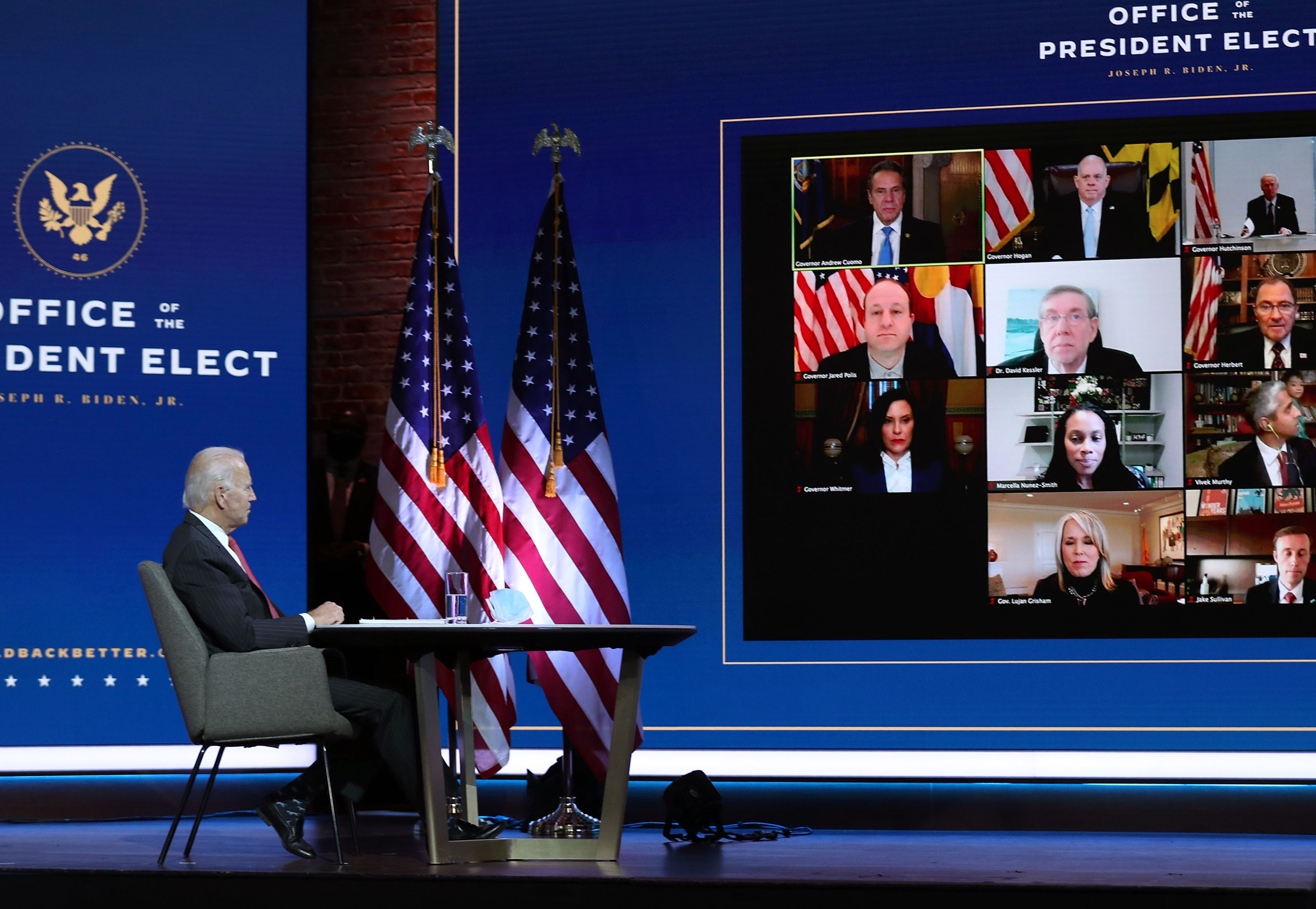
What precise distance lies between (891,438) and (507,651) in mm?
1956

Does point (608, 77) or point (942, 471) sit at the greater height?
point (608, 77)

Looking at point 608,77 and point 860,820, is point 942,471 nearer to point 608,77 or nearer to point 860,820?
point 860,820

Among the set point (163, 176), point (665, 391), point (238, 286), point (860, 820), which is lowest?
point (860, 820)

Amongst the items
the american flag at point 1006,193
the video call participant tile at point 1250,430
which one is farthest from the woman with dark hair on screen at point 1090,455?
the american flag at point 1006,193

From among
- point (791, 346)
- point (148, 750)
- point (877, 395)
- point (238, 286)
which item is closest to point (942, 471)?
point (877, 395)

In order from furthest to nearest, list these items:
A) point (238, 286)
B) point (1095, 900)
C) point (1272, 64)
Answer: point (238, 286) < point (1272, 64) < point (1095, 900)

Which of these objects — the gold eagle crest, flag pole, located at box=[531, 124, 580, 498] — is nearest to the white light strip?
flag pole, located at box=[531, 124, 580, 498]

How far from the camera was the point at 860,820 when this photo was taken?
552 centimetres

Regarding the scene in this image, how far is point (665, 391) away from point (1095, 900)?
111 inches

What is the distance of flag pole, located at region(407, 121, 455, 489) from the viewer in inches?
210

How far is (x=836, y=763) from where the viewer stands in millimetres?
5547

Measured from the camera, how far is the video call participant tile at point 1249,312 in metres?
5.35

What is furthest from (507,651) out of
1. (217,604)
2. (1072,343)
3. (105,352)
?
(1072,343)

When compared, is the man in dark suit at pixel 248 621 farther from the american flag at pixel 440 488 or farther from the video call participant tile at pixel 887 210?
the video call participant tile at pixel 887 210
